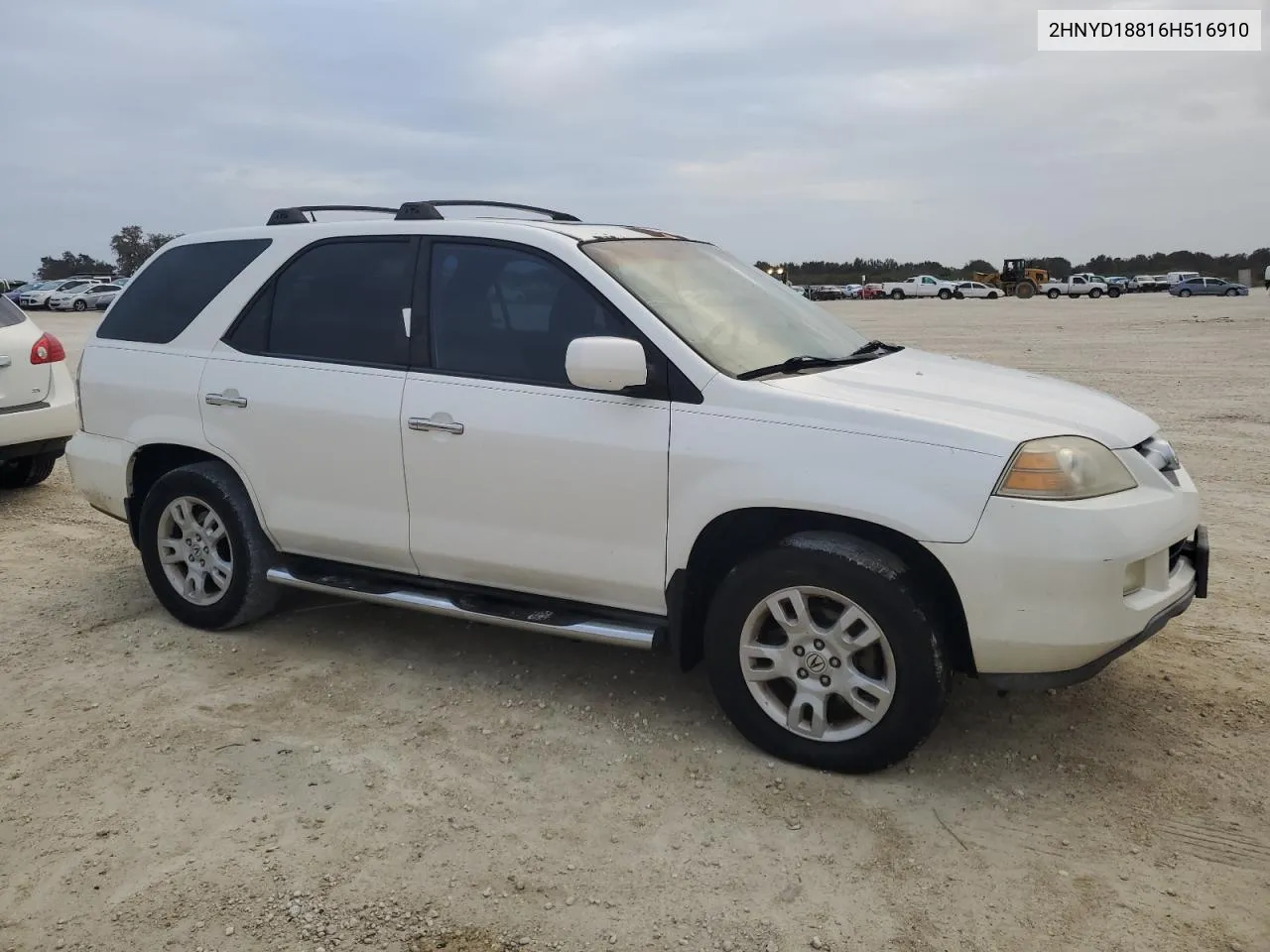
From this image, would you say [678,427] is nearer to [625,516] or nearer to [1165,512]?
[625,516]

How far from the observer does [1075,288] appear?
5609cm

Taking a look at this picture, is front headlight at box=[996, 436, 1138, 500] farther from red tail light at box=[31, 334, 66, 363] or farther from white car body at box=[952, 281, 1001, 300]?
white car body at box=[952, 281, 1001, 300]

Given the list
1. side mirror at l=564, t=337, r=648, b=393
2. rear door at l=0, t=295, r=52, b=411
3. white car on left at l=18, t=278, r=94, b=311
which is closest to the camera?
side mirror at l=564, t=337, r=648, b=393

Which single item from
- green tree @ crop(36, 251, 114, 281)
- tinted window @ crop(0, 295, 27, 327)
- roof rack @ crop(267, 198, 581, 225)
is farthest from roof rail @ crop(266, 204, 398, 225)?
green tree @ crop(36, 251, 114, 281)

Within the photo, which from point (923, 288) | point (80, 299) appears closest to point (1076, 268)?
point (923, 288)

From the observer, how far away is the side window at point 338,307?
4.30 m

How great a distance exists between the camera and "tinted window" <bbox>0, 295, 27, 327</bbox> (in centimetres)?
743

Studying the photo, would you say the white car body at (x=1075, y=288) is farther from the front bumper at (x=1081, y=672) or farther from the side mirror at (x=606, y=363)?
the side mirror at (x=606, y=363)

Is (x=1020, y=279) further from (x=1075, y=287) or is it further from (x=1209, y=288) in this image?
(x=1209, y=288)

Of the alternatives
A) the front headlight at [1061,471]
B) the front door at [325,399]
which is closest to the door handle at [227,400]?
the front door at [325,399]

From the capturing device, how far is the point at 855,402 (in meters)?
3.42

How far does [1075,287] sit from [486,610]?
58.2 m

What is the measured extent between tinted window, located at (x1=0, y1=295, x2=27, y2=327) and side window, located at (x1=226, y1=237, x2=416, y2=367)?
3.82 metres

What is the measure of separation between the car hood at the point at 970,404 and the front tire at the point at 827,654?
0.44m
